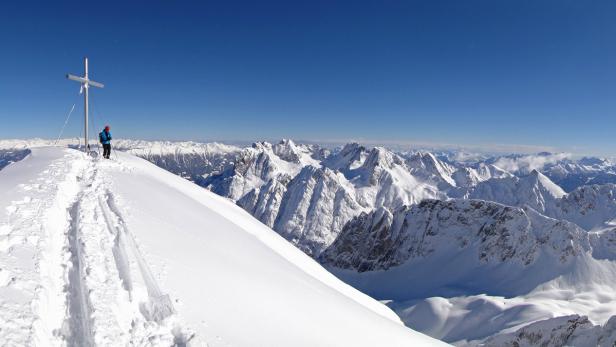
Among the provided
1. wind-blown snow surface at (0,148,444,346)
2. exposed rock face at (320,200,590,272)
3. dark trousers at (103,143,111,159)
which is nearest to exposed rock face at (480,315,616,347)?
wind-blown snow surface at (0,148,444,346)

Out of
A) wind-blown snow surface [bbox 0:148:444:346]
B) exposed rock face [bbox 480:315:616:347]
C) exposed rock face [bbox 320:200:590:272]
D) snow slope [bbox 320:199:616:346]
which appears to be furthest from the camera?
exposed rock face [bbox 320:200:590:272]

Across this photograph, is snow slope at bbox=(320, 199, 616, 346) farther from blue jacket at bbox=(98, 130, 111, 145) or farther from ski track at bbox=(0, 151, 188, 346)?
ski track at bbox=(0, 151, 188, 346)

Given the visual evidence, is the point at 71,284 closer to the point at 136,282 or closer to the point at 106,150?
the point at 136,282

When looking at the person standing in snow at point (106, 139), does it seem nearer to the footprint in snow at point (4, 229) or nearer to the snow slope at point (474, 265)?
the footprint in snow at point (4, 229)

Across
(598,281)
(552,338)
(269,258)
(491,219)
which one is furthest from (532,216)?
(269,258)

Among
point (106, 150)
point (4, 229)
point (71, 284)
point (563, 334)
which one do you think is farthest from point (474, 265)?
point (71, 284)

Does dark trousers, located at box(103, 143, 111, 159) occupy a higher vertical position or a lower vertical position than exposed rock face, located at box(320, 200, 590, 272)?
higher

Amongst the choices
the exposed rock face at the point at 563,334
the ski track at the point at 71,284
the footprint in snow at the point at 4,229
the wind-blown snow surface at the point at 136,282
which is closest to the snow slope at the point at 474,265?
the exposed rock face at the point at 563,334
